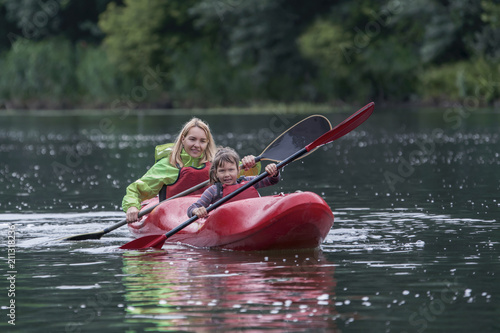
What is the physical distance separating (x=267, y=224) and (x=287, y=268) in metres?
0.74

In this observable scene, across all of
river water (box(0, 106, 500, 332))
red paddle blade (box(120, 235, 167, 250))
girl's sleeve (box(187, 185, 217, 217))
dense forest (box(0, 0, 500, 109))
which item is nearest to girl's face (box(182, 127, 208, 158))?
girl's sleeve (box(187, 185, 217, 217))

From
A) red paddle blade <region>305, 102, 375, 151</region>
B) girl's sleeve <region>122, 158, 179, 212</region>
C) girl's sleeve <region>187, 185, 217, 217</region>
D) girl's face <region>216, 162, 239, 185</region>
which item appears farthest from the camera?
girl's sleeve <region>122, 158, 179, 212</region>

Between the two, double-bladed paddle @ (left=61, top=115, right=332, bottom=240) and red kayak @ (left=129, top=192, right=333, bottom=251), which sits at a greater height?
double-bladed paddle @ (left=61, top=115, right=332, bottom=240)

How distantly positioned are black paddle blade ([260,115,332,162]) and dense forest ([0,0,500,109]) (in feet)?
130

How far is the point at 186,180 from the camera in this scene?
11.4 metres

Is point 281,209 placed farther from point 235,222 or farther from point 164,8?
point 164,8

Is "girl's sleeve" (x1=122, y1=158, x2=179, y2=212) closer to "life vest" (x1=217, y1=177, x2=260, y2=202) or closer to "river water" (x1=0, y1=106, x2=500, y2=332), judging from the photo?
"river water" (x1=0, y1=106, x2=500, y2=332)

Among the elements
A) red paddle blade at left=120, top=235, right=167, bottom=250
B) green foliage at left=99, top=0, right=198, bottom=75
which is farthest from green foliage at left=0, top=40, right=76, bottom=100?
red paddle blade at left=120, top=235, right=167, bottom=250

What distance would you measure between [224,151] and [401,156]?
1237cm

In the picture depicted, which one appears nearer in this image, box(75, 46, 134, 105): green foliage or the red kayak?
the red kayak

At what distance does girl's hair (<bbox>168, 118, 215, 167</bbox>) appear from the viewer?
11125 millimetres

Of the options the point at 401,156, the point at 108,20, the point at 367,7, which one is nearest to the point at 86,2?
the point at 108,20

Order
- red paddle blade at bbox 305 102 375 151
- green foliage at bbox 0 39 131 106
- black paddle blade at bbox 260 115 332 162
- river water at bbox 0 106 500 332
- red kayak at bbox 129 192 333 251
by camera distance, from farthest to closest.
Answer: green foliage at bbox 0 39 131 106 → black paddle blade at bbox 260 115 332 162 → red paddle blade at bbox 305 102 375 151 → red kayak at bbox 129 192 333 251 → river water at bbox 0 106 500 332

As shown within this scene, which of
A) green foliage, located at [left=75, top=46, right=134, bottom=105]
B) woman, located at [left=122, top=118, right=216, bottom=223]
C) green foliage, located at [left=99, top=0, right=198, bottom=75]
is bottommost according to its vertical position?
woman, located at [left=122, top=118, right=216, bottom=223]
